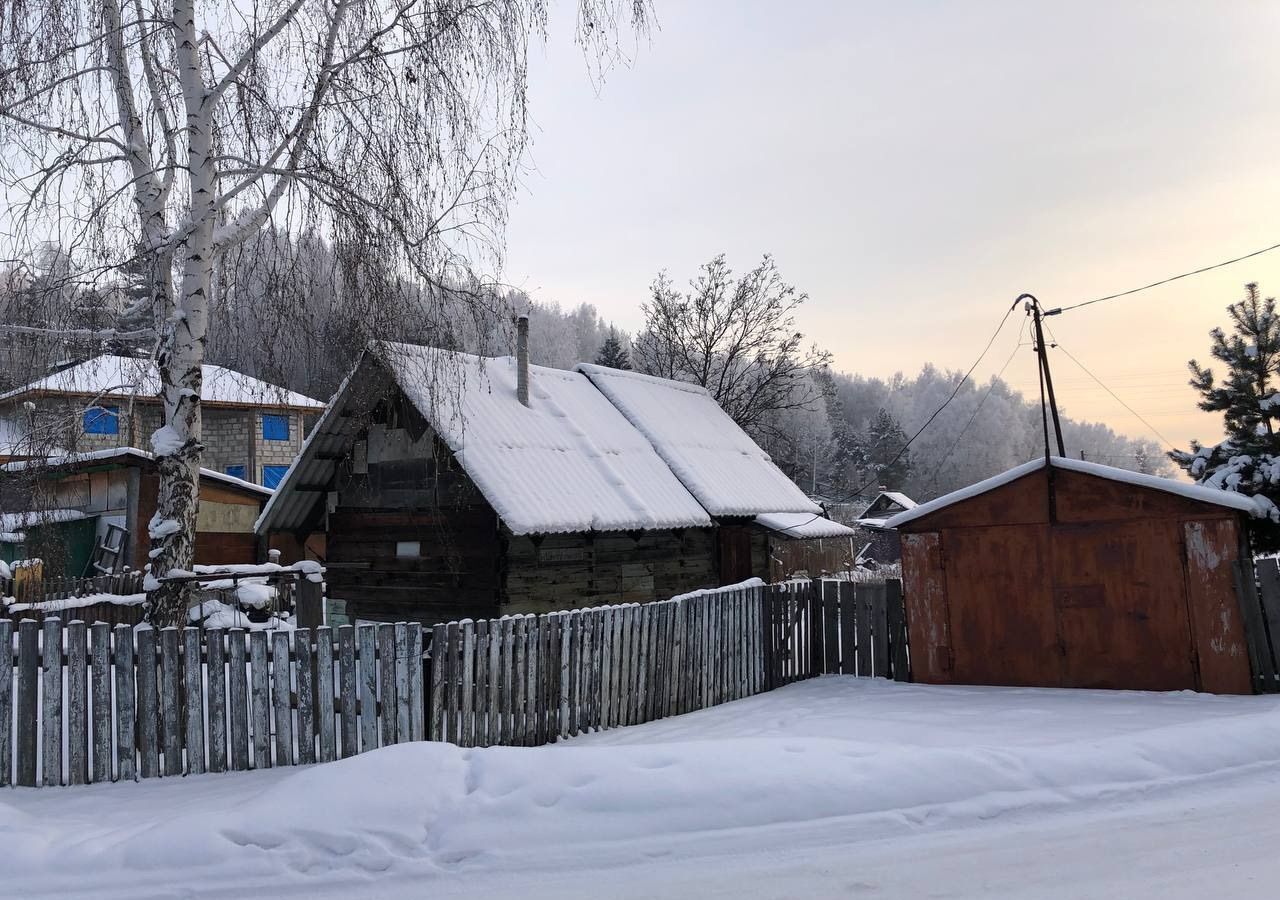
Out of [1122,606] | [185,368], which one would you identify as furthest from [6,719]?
[1122,606]

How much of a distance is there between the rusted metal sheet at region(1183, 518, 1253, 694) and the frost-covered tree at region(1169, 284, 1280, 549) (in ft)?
8.75

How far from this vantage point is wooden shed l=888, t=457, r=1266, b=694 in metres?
10.3

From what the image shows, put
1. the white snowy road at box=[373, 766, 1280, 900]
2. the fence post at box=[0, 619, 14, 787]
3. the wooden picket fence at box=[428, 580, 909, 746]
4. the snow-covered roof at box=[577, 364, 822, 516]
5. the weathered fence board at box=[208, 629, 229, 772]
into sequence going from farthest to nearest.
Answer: the snow-covered roof at box=[577, 364, 822, 516] < the wooden picket fence at box=[428, 580, 909, 746] < the weathered fence board at box=[208, 629, 229, 772] < the fence post at box=[0, 619, 14, 787] < the white snowy road at box=[373, 766, 1280, 900]

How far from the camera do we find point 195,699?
24.5 ft

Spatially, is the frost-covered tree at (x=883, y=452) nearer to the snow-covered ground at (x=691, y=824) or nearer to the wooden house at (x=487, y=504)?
the wooden house at (x=487, y=504)

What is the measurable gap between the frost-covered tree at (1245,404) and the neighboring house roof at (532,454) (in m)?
7.98

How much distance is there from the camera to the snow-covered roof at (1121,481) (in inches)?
401

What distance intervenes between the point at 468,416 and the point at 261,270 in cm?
490

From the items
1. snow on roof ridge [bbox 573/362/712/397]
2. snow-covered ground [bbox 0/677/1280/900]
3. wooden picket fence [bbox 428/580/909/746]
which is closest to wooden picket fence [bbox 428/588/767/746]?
wooden picket fence [bbox 428/580/909/746]

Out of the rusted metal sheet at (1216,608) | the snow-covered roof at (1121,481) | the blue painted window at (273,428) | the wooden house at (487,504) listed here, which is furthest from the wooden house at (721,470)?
the blue painted window at (273,428)

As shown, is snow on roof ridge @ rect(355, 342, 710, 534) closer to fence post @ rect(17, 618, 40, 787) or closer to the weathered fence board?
the weathered fence board

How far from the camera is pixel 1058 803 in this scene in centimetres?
627

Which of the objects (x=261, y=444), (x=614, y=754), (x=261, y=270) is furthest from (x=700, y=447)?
(x=261, y=444)

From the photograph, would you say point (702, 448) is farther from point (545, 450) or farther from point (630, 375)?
point (545, 450)
